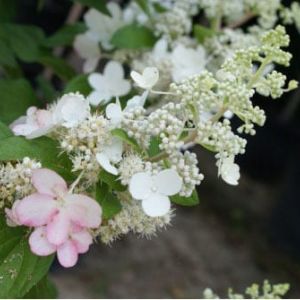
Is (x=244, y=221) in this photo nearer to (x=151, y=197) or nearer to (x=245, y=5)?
(x=245, y=5)

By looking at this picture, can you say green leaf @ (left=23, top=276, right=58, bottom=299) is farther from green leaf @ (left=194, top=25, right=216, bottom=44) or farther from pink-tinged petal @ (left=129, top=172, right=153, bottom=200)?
green leaf @ (left=194, top=25, right=216, bottom=44)

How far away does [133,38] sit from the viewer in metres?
1.09

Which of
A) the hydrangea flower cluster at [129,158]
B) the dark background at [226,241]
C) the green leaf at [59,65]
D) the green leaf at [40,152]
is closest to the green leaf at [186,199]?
the hydrangea flower cluster at [129,158]

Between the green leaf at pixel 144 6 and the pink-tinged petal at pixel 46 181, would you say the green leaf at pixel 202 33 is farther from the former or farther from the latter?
the pink-tinged petal at pixel 46 181

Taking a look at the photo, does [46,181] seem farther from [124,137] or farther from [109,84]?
[109,84]

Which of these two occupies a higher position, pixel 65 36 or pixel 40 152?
pixel 40 152

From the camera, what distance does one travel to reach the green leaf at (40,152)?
25.5 inches

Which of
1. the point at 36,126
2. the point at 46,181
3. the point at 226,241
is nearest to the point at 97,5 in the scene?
the point at 36,126

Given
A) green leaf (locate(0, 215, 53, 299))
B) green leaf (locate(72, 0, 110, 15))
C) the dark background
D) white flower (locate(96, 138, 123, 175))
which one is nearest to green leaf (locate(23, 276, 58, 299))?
green leaf (locate(0, 215, 53, 299))

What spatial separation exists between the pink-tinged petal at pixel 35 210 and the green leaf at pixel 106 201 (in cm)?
5

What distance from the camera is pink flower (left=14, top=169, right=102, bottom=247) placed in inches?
24.2

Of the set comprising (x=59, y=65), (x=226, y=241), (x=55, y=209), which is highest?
(x=55, y=209)

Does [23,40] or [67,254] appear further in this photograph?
[23,40]

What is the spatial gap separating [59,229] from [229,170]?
0.17 meters
